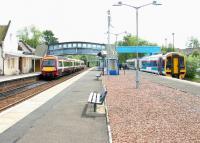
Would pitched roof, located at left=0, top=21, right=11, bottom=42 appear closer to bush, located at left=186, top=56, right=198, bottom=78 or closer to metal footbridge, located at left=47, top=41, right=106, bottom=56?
bush, located at left=186, top=56, right=198, bottom=78

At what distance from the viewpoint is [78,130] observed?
11180 mm

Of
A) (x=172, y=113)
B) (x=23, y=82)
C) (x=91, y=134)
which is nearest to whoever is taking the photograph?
(x=91, y=134)

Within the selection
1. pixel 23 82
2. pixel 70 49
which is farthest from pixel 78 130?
pixel 70 49

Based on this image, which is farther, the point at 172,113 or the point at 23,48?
the point at 23,48

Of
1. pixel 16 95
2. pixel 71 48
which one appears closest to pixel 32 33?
pixel 71 48

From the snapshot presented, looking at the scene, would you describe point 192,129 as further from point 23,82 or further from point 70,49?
point 70,49

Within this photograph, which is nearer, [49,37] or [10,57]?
[10,57]

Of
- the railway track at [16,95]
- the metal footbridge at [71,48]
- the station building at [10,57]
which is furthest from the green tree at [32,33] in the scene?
the railway track at [16,95]

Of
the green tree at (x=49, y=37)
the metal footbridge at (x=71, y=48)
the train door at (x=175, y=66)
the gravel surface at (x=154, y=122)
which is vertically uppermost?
the green tree at (x=49, y=37)

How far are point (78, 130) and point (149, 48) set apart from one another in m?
76.4

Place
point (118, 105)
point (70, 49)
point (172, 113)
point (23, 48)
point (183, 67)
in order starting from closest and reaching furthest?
point (172, 113), point (118, 105), point (183, 67), point (23, 48), point (70, 49)

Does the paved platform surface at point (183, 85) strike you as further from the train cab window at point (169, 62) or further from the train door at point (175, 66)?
the train door at point (175, 66)

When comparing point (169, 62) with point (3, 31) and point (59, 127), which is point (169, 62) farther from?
point (59, 127)

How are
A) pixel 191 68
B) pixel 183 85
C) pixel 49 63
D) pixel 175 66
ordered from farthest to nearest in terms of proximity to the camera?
pixel 191 68
pixel 175 66
pixel 49 63
pixel 183 85
